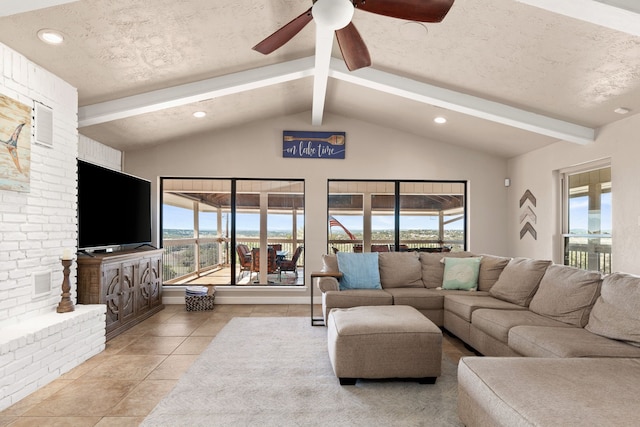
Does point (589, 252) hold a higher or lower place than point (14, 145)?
lower

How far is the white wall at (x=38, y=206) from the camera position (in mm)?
2789

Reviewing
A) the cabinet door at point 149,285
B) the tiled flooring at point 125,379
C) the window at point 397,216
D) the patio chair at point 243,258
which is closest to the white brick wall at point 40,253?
the tiled flooring at point 125,379

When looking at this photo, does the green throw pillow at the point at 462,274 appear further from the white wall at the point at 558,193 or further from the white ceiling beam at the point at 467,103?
the white ceiling beam at the point at 467,103

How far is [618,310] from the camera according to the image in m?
2.52

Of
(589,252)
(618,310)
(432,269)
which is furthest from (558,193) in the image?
(618,310)

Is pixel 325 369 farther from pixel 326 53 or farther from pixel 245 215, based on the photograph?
pixel 245 215

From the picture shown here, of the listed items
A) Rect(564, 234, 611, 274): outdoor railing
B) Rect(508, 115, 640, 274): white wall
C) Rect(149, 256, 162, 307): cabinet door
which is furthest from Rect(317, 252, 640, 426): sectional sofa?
Rect(149, 256, 162, 307): cabinet door

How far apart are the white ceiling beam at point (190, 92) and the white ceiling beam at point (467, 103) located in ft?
1.78

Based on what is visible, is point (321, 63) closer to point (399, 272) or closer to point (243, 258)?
point (399, 272)

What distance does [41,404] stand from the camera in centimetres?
250

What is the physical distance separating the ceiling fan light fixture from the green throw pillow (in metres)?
3.22

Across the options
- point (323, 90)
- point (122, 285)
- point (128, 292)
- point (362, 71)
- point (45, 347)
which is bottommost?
point (45, 347)

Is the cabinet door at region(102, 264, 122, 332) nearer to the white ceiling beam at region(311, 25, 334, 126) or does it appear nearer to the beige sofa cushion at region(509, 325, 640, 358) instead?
the white ceiling beam at region(311, 25, 334, 126)

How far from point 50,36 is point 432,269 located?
4302 mm
